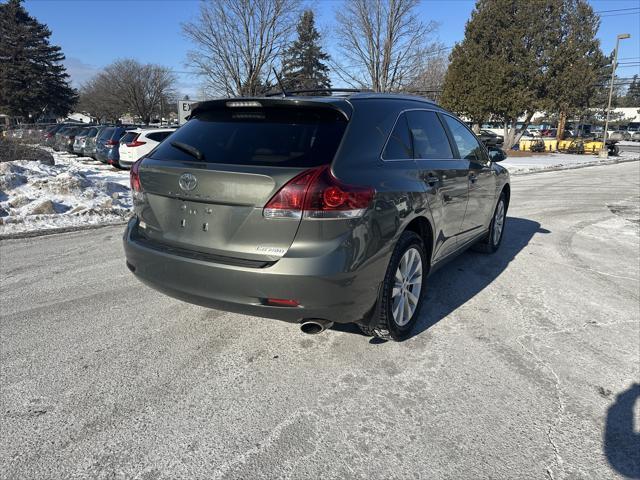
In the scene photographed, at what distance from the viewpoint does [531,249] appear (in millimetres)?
6227

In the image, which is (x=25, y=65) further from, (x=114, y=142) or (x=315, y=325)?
(x=315, y=325)

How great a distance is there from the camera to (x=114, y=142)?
17.3 metres

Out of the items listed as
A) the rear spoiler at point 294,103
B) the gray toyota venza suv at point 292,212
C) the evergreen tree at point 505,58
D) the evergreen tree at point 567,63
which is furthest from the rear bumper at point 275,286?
the evergreen tree at point 567,63

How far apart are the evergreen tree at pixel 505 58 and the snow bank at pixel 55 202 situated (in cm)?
2536

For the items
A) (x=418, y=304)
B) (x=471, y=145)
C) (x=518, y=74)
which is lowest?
(x=418, y=304)

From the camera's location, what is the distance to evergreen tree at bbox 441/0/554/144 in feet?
A: 90.8

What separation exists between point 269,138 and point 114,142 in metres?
16.5

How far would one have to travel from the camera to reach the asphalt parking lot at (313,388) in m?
2.23

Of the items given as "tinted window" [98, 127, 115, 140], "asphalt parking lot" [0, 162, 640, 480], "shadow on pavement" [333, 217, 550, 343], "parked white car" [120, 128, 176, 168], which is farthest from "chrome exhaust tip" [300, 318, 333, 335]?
"tinted window" [98, 127, 115, 140]

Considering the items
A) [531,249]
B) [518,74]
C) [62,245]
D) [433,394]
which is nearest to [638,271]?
[531,249]

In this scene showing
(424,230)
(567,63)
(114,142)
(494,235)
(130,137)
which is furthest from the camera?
(567,63)

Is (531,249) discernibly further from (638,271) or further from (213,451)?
(213,451)

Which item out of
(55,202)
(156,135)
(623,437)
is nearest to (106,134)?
(156,135)

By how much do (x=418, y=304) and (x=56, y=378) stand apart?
2558 mm
